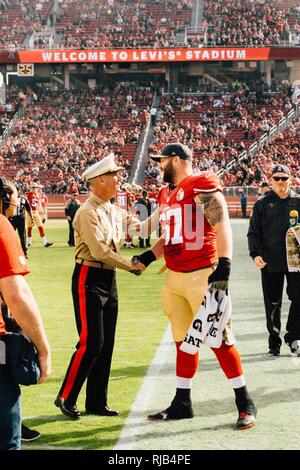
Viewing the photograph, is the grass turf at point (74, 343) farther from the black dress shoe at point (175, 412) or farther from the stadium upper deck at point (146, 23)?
the stadium upper deck at point (146, 23)

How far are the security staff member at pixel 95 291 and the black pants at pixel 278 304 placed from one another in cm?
251

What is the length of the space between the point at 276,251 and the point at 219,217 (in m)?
2.68

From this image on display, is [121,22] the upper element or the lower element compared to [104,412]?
upper

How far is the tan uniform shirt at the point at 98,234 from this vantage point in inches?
241

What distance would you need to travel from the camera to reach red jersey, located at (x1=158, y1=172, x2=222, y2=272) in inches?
240

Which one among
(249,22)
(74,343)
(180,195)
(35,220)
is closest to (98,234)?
(180,195)

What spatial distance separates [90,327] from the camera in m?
6.16

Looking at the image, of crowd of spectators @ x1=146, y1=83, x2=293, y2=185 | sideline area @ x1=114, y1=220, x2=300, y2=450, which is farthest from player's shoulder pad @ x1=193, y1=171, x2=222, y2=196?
crowd of spectators @ x1=146, y1=83, x2=293, y2=185

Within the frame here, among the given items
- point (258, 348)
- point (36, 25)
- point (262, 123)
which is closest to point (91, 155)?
point (262, 123)

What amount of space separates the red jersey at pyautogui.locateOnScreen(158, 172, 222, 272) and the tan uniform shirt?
0.36 m

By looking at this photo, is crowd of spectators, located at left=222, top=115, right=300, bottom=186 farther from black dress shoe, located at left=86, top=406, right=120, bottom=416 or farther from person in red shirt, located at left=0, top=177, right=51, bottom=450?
person in red shirt, located at left=0, top=177, right=51, bottom=450

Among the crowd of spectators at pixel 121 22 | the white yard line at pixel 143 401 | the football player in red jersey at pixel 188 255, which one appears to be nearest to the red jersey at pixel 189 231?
the football player in red jersey at pixel 188 255

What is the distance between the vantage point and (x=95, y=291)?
618 centimetres

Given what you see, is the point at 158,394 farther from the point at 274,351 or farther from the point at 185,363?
the point at 274,351
